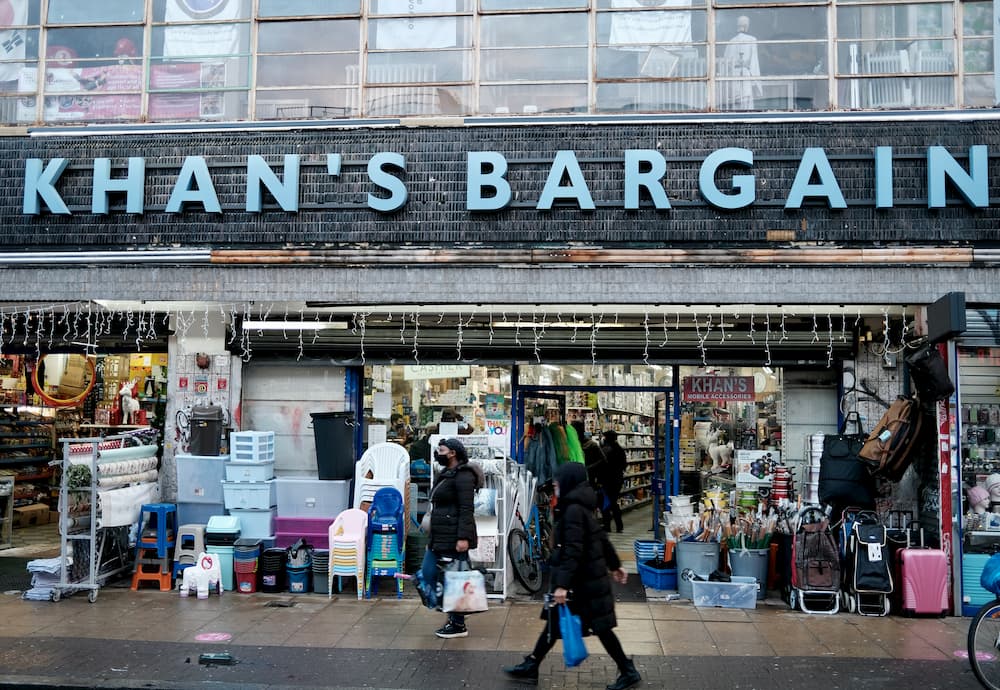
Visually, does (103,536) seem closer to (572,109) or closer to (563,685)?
(563,685)

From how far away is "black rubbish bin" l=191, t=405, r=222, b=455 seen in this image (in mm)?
10703

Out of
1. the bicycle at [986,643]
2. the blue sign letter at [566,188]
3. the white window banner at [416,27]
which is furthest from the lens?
the white window banner at [416,27]

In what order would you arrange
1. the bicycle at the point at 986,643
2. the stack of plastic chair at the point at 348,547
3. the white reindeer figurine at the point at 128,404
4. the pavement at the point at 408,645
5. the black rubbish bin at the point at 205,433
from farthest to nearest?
the white reindeer figurine at the point at 128,404
the black rubbish bin at the point at 205,433
the stack of plastic chair at the point at 348,547
the pavement at the point at 408,645
the bicycle at the point at 986,643

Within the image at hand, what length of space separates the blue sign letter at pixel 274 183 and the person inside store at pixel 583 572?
5228 mm

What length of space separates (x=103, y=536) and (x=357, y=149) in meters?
5.18

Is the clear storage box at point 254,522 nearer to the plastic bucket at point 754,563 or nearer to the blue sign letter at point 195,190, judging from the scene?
the blue sign letter at point 195,190

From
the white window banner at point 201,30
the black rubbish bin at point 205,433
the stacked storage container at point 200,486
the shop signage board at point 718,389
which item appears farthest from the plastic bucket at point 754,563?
the white window banner at point 201,30

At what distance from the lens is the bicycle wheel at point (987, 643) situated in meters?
6.59

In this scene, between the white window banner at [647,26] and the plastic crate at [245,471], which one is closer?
the plastic crate at [245,471]

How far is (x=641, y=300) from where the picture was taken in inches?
389

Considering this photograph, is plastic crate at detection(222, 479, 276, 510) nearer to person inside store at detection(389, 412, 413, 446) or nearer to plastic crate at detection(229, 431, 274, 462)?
plastic crate at detection(229, 431, 274, 462)

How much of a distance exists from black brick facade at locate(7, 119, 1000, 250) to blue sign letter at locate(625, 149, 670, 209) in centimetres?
13

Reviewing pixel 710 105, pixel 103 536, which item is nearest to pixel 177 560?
pixel 103 536

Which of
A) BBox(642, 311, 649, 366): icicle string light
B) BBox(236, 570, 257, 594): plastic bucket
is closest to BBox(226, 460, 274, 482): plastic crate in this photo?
BBox(236, 570, 257, 594): plastic bucket
